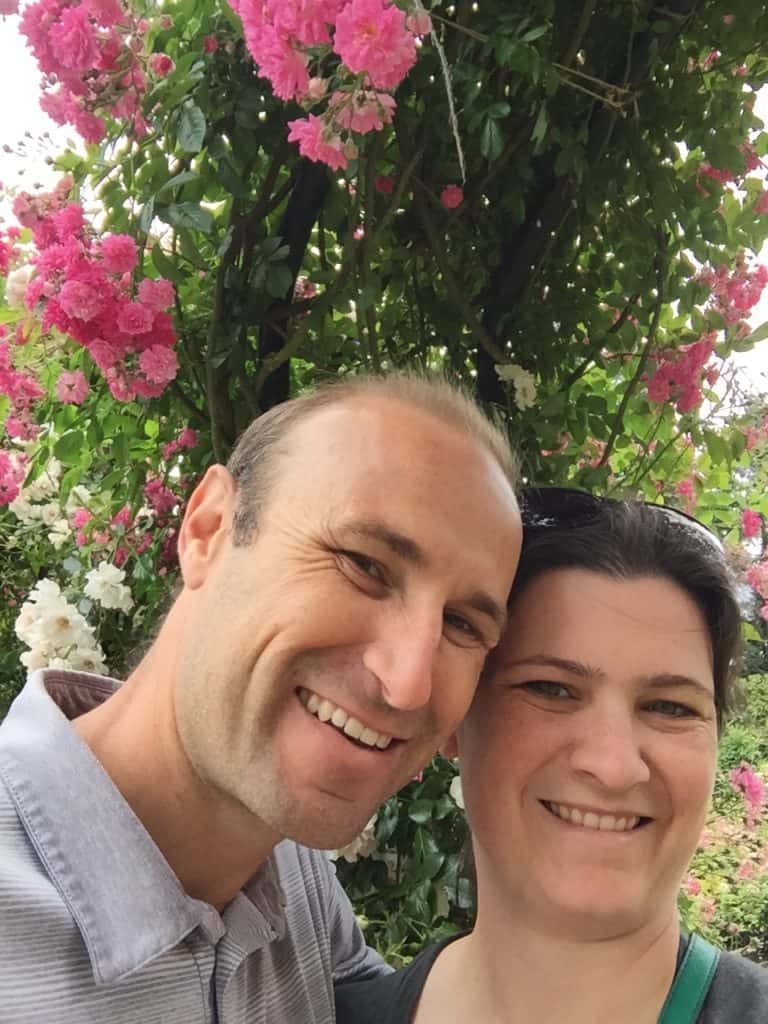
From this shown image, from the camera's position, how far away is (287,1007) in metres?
1.27

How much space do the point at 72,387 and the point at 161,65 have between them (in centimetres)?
69

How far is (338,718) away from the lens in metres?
1.11

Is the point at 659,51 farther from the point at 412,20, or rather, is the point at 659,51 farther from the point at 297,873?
the point at 297,873

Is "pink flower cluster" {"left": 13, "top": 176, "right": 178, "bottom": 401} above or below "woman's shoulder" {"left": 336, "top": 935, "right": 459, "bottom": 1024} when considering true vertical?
above

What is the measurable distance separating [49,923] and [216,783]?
255mm

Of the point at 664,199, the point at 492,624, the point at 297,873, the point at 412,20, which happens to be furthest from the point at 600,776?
the point at 664,199

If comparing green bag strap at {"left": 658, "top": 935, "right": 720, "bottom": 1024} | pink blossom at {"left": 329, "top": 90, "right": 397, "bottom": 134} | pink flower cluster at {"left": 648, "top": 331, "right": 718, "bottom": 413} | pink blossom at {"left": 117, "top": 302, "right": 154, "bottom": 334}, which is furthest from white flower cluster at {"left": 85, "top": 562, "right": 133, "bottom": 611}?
green bag strap at {"left": 658, "top": 935, "right": 720, "bottom": 1024}

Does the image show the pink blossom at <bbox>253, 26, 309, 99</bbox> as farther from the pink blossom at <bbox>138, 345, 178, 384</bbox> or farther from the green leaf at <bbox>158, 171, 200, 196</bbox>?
the pink blossom at <bbox>138, 345, 178, 384</bbox>

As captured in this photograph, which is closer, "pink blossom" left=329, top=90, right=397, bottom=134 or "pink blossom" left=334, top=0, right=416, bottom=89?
"pink blossom" left=334, top=0, right=416, bottom=89

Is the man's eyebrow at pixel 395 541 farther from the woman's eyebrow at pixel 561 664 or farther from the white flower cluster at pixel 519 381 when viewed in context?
the white flower cluster at pixel 519 381

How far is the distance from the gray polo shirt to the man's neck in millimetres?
53

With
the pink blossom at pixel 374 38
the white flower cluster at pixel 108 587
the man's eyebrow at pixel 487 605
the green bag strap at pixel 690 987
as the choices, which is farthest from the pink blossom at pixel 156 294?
the green bag strap at pixel 690 987

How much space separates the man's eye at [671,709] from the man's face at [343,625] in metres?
0.22

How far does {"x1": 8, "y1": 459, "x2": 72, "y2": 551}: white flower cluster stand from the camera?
2545mm
